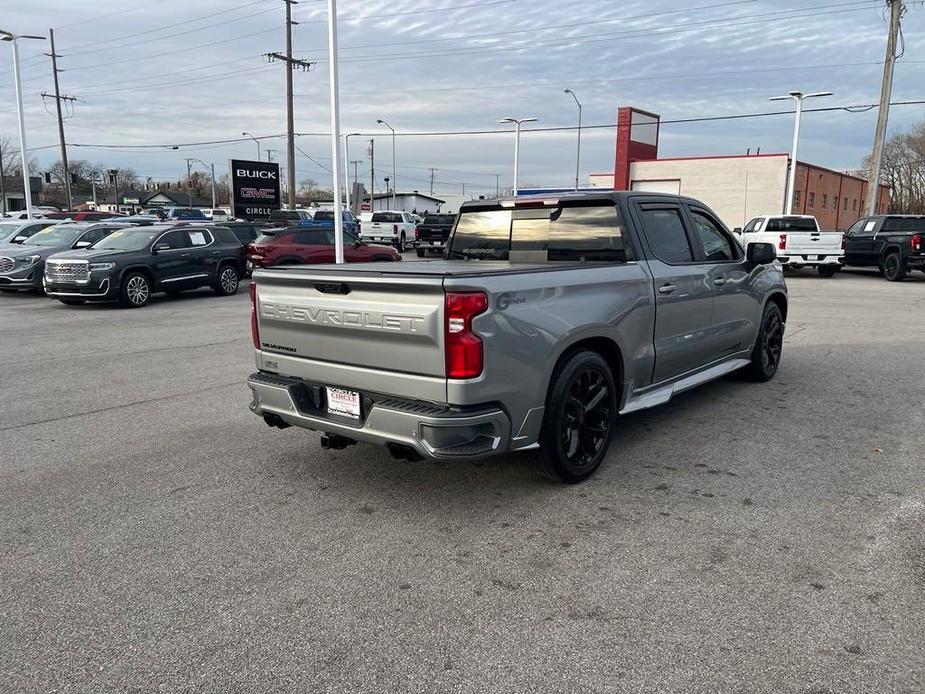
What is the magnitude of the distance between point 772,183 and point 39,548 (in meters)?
42.8

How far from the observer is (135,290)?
14.2 meters

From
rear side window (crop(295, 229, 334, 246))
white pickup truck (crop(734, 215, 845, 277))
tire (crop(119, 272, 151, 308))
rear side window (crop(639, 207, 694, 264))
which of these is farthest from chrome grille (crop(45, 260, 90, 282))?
white pickup truck (crop(734, 215, 845, 277))

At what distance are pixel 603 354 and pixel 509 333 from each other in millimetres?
1208

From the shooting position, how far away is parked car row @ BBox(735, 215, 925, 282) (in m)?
20.4

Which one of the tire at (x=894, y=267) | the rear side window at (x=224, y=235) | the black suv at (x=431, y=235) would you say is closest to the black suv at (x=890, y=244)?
the tire at (x=894, y=267)

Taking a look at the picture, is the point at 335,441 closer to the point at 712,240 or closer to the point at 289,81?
the point at 712,240

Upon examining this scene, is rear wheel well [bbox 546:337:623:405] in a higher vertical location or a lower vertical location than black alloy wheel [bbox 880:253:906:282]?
higher

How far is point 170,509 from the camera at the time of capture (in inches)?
167

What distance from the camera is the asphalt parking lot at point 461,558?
277cm

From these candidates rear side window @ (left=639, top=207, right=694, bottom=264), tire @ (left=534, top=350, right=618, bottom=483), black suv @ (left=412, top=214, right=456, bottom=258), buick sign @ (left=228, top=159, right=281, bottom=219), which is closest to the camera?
tire @ (left=534, top=350, right=618, bottom=483)

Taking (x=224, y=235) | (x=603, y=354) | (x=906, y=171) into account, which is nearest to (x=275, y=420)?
(x=603, y=354)

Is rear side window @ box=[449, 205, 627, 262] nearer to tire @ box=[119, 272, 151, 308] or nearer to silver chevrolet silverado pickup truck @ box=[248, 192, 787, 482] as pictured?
silver chevrolet silverado pickup truck @ box=[248, 192, 787, 482]

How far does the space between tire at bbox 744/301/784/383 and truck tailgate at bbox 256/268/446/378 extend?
180 inches

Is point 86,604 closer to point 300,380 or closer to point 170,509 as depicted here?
point 170,509
